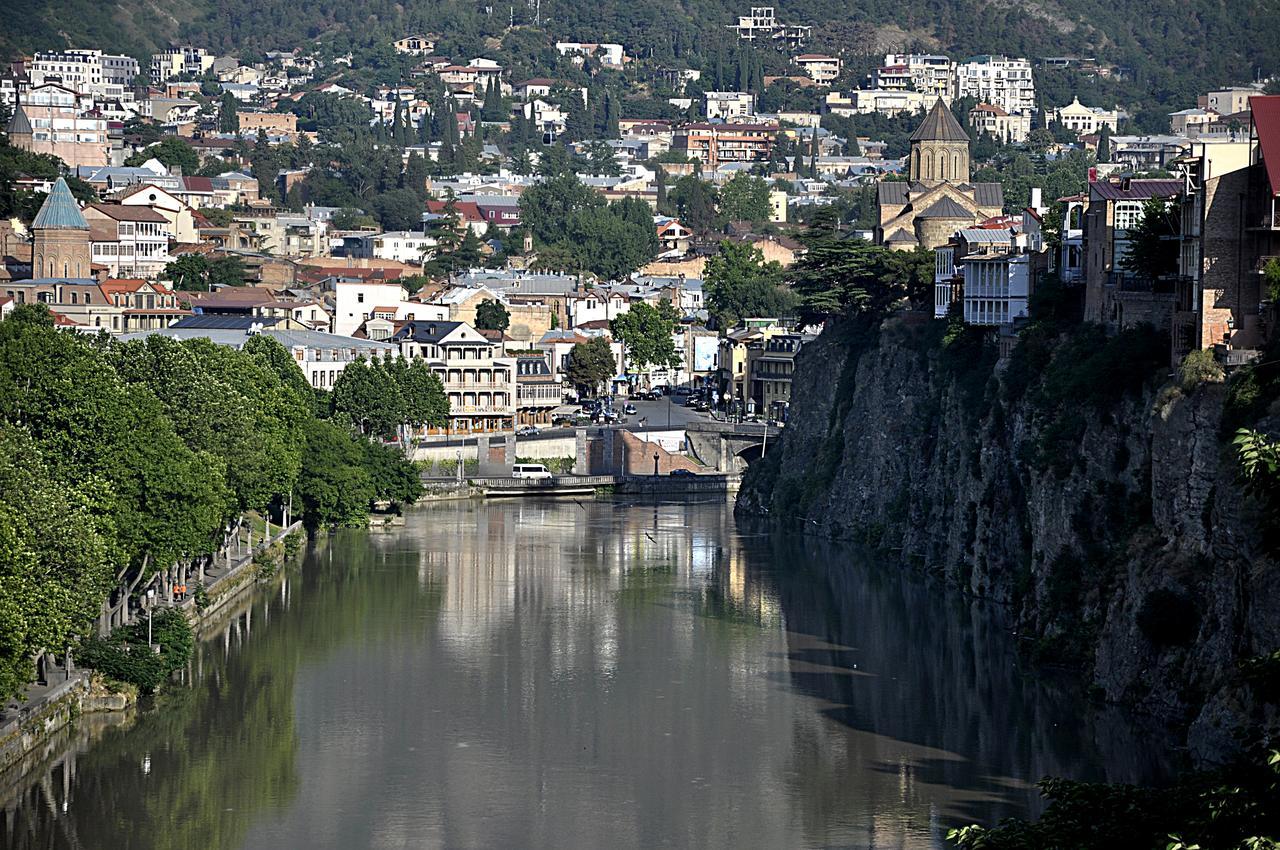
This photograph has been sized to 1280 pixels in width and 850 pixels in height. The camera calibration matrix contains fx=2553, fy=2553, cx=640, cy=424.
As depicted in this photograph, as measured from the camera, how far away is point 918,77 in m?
195

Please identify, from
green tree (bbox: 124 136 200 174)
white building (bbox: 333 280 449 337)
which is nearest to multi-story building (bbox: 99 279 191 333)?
white building (bbox: 333 280 449 337)

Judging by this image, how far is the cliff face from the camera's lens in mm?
32469

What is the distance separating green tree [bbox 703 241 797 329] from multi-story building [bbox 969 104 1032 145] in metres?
60.2

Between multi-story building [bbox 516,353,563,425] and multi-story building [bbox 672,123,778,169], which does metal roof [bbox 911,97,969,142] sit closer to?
multi-story building [bbox 516,353,563,425]

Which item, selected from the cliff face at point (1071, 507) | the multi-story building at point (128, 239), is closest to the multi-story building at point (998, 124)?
the multi-story building at point (128, 239)

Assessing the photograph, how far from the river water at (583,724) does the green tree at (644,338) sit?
139 feet

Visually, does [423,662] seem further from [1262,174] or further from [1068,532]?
[1262,174]

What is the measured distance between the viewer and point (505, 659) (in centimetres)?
4166

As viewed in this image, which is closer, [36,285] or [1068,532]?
[1068,532]

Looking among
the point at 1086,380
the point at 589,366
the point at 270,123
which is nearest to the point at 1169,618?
the point at 1086,380

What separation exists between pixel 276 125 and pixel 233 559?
419 ft

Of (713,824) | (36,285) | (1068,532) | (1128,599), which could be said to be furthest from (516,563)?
(36,285)

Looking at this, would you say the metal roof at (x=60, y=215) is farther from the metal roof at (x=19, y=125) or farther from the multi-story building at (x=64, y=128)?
the multi-story building at (x=64, y=128)

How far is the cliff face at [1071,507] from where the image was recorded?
32.5 m
